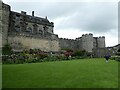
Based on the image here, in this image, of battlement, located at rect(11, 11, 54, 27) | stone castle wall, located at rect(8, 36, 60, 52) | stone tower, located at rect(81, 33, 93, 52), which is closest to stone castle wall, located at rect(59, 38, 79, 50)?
stone tower, located at rect(81, 33, 93, 52)

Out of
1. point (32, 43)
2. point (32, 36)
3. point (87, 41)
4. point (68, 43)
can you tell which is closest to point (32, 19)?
point (68, 43)

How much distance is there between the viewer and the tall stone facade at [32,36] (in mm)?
45000

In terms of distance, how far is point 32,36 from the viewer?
1885 inches

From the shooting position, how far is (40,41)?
4900 centimetres

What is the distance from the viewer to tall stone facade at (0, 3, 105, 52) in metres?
45.0

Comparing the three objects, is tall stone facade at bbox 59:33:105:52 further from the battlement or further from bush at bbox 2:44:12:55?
bush at bbox 2:44:12:55

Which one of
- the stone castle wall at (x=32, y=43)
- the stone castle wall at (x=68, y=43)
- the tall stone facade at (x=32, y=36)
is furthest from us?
the stone castle wall at (x=68, y=43)

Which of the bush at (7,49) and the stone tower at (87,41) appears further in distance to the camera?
the stone tower at (87,41)

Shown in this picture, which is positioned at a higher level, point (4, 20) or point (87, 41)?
point (4, 20)

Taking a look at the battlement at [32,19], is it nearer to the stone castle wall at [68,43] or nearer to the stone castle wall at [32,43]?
the stone castle wall at [68,43]

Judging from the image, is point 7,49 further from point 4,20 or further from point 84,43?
point 84,43

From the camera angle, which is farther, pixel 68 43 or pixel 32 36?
pixel 68 43

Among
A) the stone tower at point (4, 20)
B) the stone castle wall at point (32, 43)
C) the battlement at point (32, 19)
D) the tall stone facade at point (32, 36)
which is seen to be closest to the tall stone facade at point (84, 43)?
the tall stone facade at point (32, 36)

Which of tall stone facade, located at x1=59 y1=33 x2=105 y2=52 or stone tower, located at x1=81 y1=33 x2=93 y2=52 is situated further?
stone tower, located at x1=81 y1=33 x2=93 y2=52
